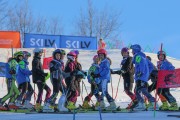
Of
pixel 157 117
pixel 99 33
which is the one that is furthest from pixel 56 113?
pixel 99 33

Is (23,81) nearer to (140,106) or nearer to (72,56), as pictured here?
(72,56)

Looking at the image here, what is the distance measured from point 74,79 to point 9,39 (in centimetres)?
2037

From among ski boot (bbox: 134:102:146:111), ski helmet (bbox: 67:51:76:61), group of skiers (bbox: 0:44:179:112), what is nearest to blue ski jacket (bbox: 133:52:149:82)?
group of skiers (bbox: 0:44:179:112)

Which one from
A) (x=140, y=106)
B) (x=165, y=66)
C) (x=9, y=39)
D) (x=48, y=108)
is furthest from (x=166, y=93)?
(x=9, y=39)

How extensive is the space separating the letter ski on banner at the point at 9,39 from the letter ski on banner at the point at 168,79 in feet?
69.9

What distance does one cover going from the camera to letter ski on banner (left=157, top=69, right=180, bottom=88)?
584 inches

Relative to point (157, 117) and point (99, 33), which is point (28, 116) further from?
point (99, 33)

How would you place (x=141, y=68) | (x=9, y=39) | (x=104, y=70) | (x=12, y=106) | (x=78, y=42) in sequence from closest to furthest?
(x=141, y=68) → (x=104, y=70) → (x=12, y=106) → (x=9, y=39) → (x=78, y=42)

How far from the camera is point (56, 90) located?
1504 cm

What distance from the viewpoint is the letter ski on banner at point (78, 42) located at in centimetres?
3694

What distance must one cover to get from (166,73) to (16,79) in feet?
15.2

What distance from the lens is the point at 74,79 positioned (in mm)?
15797

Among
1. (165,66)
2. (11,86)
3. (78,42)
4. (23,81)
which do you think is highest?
(78,42)

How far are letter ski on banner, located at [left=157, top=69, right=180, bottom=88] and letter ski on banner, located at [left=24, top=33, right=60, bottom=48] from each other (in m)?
21.7
